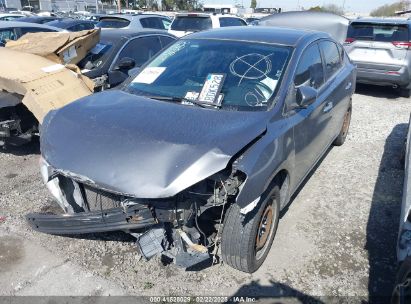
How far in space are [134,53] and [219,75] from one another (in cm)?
337

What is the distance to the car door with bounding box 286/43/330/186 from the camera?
318 cm

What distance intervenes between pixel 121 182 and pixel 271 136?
3.77 ft

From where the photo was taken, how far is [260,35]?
145 inches

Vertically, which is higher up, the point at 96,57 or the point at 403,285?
the point at 96,57

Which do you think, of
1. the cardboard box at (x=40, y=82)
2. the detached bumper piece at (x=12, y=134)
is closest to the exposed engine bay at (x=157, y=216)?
the cardboard box at (x=40, y=82)

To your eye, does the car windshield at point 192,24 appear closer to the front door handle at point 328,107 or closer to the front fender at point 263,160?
the front door handle at point 328,107

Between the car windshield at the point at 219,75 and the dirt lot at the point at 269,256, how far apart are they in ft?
4.46

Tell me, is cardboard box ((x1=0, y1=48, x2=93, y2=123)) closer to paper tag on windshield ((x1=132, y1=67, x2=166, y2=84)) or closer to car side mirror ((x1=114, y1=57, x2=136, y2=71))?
car side mirror ((x1=114, y1=57, x2=136, y2=71))

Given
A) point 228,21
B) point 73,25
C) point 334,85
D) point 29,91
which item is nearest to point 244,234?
point 334,85

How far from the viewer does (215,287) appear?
113 inches

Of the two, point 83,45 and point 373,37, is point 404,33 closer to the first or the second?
point 373,37

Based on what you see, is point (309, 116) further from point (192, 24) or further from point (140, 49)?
point (192, 24)

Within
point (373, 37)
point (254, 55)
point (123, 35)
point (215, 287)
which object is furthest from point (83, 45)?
point (373, 37)

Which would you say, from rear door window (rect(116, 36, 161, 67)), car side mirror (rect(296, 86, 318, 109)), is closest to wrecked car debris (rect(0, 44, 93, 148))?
rear door window (rect(116, 36, 161, 67))
